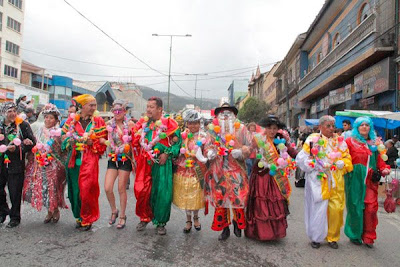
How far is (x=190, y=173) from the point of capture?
4.57 m

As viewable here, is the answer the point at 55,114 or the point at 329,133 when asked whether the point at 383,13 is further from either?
the point at 55,114

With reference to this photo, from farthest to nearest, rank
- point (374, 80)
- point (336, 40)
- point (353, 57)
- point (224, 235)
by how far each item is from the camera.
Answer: point (336, 40) < point (353, 57) < point (374, 80) < point (224, 235)

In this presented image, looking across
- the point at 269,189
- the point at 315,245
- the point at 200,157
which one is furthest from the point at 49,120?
the point at 315,245

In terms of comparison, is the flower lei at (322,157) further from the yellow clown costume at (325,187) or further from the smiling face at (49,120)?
the smiling face at (49,120)

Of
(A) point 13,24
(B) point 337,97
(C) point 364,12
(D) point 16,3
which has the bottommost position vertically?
(B) point 337,97

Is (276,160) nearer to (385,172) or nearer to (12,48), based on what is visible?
(385,172)

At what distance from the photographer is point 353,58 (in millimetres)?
14797

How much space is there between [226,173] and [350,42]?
13787mm

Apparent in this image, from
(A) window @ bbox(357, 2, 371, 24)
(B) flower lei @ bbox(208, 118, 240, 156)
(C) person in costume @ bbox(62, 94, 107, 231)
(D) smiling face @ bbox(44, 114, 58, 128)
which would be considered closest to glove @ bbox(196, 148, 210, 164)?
(B) flower lei @ bbox(208, 118, 240, 156)

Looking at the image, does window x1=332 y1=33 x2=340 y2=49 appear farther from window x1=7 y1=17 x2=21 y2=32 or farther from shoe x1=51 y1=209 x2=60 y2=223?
window x1=7 y1=17 x2=21 y2=32

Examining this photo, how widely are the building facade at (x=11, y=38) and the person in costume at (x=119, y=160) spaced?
35.0 meters

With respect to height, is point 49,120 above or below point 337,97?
below

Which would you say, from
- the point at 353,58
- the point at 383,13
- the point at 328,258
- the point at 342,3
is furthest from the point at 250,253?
the point at 342,3

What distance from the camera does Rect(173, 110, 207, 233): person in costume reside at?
14.8 ft
